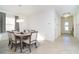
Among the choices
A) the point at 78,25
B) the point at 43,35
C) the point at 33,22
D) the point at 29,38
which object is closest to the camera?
the point at 29,38

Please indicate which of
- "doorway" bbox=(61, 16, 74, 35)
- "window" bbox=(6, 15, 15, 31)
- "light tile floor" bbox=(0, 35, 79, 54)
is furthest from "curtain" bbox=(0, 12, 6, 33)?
"doorway" bbox=(61, 16, 74, 35)

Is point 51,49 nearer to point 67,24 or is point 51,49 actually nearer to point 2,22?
point 2,22

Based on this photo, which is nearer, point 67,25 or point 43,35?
point 43,35

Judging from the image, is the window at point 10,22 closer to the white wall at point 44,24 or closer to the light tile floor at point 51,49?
the white wall at point 44,24

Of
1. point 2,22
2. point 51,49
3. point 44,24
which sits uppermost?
point 2,22

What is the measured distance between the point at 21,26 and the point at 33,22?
0.82m

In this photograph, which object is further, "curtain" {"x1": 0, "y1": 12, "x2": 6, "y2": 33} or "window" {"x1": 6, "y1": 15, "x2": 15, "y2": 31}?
"curtain" {"x1": 0, "y1": 12, "x2": 6, "y2": 33}

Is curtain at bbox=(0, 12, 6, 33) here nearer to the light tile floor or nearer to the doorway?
the light tile floor

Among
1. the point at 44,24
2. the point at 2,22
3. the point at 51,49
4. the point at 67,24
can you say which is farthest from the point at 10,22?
the point at 67,24
